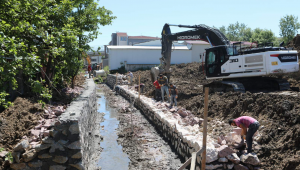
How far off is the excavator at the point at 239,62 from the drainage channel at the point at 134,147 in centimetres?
437

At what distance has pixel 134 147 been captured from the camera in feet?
28.5

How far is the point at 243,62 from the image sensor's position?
1231cm

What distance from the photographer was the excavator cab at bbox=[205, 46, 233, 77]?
13078 mm

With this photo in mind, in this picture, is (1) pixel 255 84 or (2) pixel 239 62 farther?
(1) pixel 255 84

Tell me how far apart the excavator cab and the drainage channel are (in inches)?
167

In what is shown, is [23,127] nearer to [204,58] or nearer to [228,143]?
[228,143]

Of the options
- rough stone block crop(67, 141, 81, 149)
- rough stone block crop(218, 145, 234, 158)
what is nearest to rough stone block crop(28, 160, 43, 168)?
rough stone block crop(67, 141, 81, 149)

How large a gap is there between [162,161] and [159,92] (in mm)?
7563

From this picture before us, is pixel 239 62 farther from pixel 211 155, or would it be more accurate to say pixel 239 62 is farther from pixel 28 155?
pixel 28 155

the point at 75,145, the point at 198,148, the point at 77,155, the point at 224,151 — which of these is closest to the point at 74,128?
the point at 75,145

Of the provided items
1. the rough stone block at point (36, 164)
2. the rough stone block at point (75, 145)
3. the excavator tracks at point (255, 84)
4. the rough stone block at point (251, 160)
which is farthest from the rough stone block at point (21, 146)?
the excavator tracks at point (255, 84)

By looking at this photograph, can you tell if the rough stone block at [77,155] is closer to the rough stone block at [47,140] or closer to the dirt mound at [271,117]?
Result: the rough stone block at [47,140]

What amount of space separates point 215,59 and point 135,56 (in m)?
25.0

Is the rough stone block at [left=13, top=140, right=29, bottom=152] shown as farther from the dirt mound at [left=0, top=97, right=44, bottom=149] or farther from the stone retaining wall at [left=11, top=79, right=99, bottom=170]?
the dirt mound at [left=0, top=97, right=44, bottom=149]
